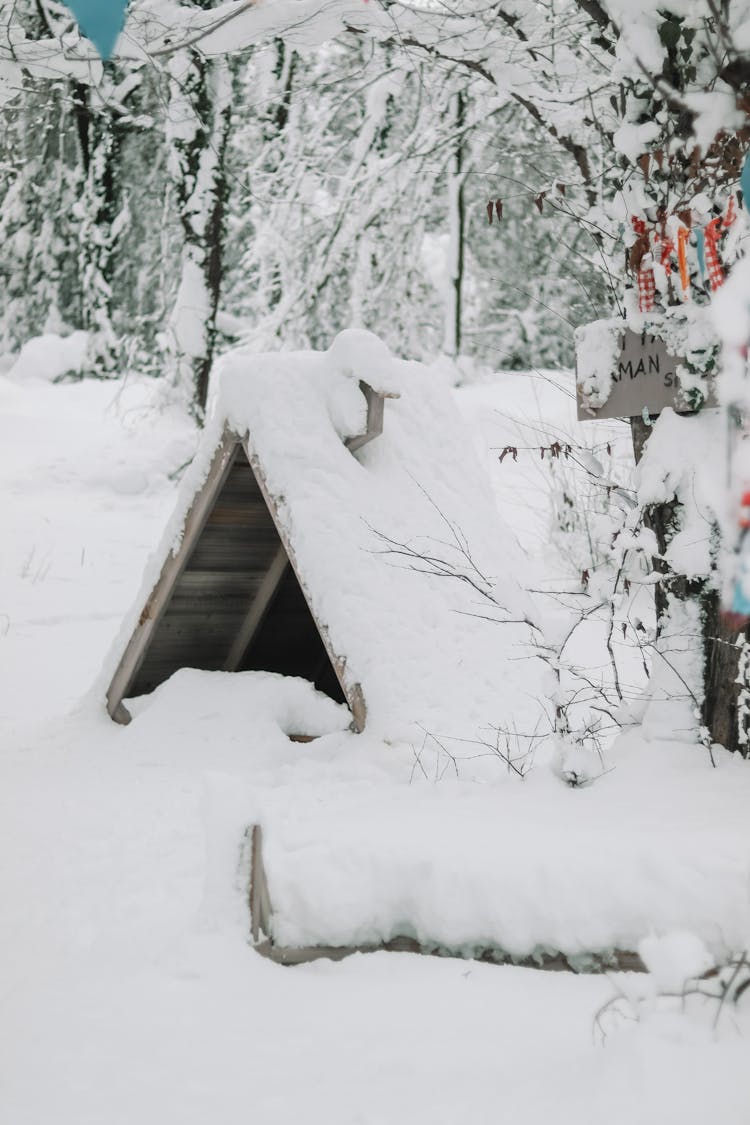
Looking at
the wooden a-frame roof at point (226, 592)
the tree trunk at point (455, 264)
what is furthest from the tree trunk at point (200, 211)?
the wooden a-frame roof at point (226, 592)

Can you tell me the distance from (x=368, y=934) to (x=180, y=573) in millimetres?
2094

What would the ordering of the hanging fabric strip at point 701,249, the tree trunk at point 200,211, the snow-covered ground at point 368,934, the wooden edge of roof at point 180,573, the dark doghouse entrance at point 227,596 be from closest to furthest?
the snow-covered ground at point 368,934, the hanging fabric strip at point 701,249, the wooden edge of roof at point 180,573, the dark doghouse entrance at point 227,596, the tree trunk at point 200,211

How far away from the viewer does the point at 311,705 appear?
376 centimetres

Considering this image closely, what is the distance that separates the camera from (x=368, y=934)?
188 cm

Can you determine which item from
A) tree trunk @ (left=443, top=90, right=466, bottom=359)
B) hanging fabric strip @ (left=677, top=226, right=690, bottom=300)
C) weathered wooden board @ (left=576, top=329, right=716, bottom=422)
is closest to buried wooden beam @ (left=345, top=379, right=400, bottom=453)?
weathered wooden board @ (left=576, top=329, right=716, bottom=422)

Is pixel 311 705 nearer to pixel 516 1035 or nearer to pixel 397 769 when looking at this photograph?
pixel 397 769

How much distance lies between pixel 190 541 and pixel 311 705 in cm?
84

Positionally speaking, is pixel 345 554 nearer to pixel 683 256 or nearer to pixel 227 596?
pixel 227 596

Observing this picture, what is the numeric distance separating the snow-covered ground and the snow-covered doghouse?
1.21ft

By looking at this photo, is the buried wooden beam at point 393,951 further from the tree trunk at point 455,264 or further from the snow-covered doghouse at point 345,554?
the tree trunk at point 455,264

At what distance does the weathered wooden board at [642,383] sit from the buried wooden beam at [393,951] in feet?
4.64

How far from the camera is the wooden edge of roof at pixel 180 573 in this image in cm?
324

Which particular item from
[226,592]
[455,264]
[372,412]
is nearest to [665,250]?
[372,412]

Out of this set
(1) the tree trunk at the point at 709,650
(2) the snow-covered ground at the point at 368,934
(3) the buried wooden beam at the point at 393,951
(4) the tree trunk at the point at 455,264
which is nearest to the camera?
(2) the snow-covered ground at the point at 368,934
